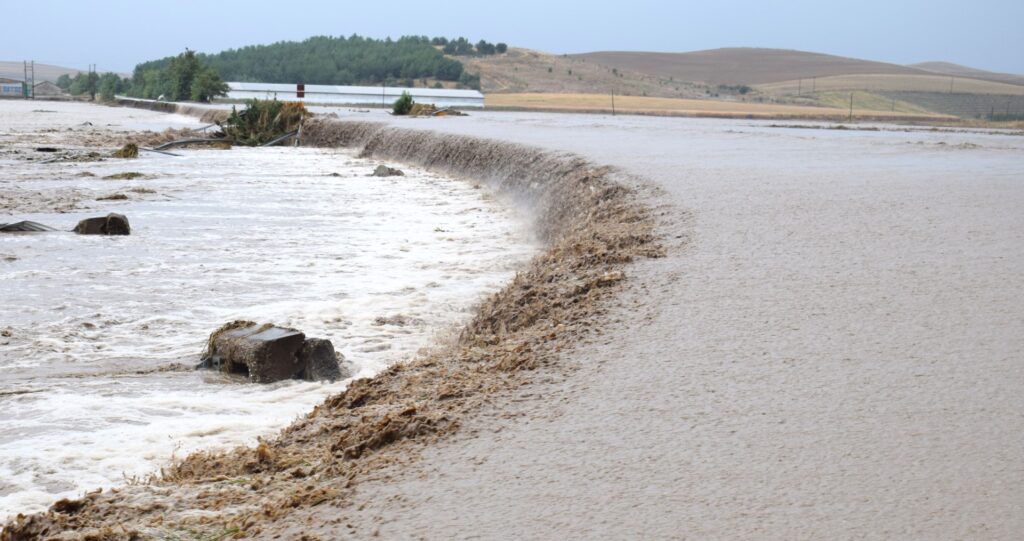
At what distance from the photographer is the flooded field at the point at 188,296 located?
5.09 meters

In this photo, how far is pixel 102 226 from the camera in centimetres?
1125

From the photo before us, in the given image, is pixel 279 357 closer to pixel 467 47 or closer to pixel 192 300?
pixel 192 300

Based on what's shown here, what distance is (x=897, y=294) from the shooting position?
5570 mm

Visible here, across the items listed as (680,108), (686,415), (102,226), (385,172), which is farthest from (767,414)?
(680,108)

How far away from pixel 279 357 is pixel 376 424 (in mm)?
2249

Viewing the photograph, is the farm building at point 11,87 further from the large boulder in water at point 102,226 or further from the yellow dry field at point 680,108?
the large boulder in water at point 102,226

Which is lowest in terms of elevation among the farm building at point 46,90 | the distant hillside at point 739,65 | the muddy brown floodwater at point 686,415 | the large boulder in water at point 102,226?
the large boulder in water at point 102,226

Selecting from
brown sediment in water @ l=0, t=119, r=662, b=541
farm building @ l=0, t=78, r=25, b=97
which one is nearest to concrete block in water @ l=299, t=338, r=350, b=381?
brown sediment in water @ l=0, t=119, r=662, b=541

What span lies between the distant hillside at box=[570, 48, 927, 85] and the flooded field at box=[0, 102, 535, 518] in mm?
118840

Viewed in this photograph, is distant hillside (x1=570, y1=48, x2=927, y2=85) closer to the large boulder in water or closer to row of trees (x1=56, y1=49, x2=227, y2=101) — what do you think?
row of trees (x1=56, y1=49, x2=227, y2=101)

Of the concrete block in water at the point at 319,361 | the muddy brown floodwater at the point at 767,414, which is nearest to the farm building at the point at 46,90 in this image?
the concrete block in water at the point at 319,361

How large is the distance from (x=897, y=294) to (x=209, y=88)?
188 ft

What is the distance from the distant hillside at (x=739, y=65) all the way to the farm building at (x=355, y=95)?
69810mm

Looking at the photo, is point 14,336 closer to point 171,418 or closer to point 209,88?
point 171,418
